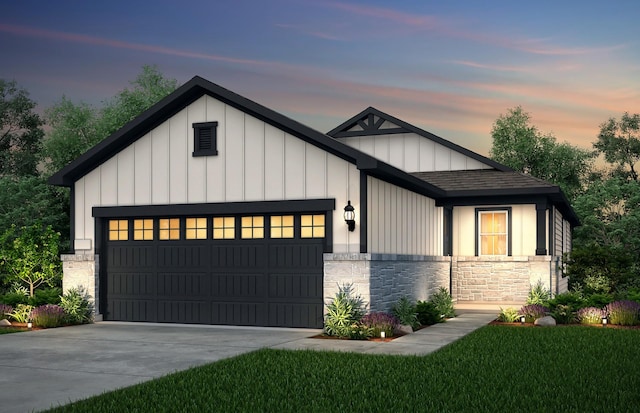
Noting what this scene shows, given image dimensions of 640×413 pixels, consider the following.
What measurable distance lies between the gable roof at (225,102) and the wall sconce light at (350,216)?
0.90 meters

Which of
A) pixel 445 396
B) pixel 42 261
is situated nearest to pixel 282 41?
pixel 42 261

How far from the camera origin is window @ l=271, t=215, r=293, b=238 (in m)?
17.0

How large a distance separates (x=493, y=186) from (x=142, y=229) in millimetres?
10377

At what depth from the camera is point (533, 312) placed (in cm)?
1797

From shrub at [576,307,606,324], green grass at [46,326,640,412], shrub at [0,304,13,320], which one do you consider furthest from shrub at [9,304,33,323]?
shrub at [576,307,606,324]

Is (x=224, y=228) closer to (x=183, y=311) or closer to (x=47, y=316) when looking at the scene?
(x=183, y=311)

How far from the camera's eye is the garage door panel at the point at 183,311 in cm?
1783

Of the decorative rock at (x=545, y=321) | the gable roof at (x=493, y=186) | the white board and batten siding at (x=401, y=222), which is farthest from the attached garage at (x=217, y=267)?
the gable roof at (x=493, y=186)

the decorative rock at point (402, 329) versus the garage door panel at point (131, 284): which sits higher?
the garage door panel at point (131, 284)

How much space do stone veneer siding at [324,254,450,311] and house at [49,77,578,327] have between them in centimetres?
3

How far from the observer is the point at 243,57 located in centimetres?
2400

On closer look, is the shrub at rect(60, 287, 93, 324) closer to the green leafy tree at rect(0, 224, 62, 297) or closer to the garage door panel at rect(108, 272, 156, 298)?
the garage door panel at rect(108, 272, 156, 298)

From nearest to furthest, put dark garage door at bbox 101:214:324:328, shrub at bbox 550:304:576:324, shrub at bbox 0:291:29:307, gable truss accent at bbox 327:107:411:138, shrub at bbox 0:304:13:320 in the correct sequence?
dark garage door at bbox 101:214:324:328, shrub at bbox 550:304:576:324, shrub at bbox 0:304:13:320, shrub at bbox 0:291:29:307, gable truss accent at bbox 327:107:411:138

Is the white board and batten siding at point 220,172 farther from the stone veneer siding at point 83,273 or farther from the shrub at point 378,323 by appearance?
the shrub at point 378,323
